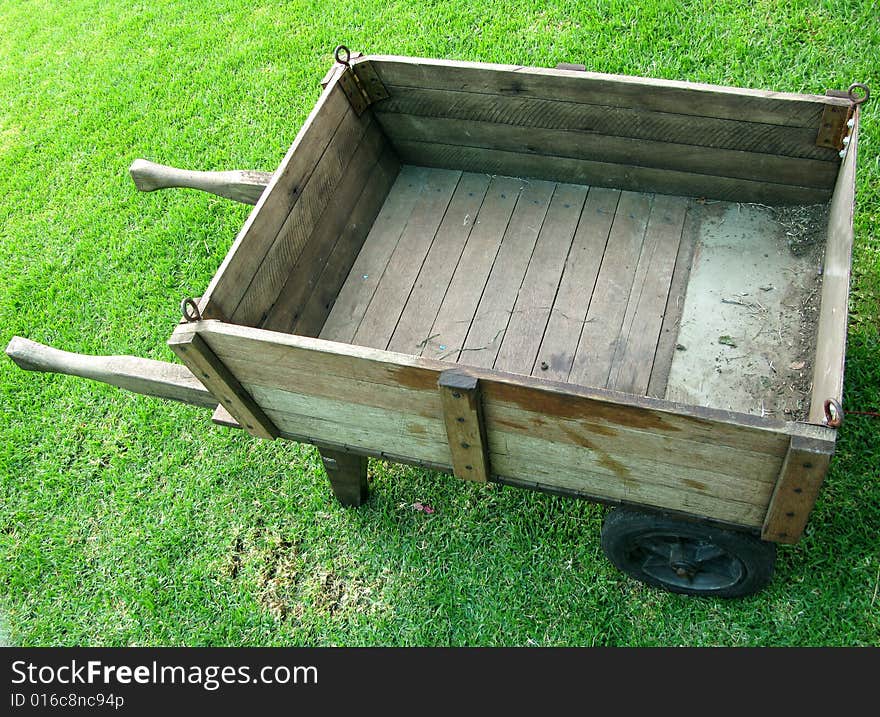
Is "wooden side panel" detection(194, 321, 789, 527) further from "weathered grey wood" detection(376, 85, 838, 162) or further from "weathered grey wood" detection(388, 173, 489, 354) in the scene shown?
"weathered grey wood" detection(376, 85, 838, 162)

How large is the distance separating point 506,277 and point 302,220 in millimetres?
796

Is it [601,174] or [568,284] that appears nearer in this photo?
[568,284]

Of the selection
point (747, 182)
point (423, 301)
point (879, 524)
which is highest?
point (747, 182)

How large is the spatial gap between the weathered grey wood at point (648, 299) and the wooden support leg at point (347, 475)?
976 millimetres

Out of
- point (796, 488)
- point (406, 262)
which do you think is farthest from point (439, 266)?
point (796, 488)

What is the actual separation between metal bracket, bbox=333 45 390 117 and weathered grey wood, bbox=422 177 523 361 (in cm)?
60

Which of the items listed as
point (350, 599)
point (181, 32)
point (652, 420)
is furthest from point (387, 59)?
point (181, 32)

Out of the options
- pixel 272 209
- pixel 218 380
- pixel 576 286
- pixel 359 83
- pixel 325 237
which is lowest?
pixel 218 380

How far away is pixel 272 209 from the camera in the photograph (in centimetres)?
278

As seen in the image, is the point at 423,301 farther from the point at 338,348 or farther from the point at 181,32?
the point at 181,32

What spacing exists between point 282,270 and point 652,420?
1.46 metres

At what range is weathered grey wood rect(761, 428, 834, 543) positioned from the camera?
189 cm

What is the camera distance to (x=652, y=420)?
202cm

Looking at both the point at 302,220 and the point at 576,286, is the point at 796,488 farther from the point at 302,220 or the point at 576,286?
the point at 302,220
